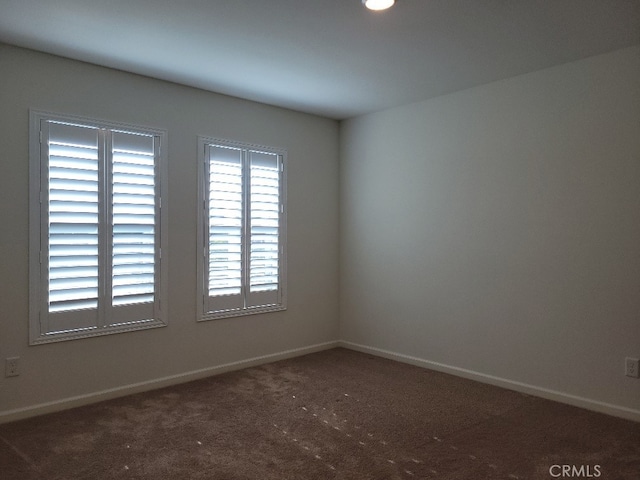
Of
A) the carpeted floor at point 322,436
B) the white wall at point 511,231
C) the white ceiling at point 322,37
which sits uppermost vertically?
the white ceiling at point 322,37

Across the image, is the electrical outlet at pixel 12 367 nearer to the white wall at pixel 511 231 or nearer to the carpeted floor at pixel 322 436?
the carpeted floor at pixel 322 436

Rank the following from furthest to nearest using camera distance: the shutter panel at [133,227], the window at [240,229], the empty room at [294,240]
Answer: the window at [240,229]
the shutter panel at [133,227]
the empty room at [294,240]

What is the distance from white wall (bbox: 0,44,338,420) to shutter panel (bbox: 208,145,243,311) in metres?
0.16

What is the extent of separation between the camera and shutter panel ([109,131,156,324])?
11.7ft

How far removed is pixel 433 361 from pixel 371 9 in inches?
116

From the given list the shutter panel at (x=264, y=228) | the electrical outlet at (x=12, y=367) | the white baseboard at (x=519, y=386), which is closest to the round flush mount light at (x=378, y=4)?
the shutter panel at (x=264, y=228)

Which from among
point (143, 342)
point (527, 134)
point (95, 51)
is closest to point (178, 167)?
point (95, 51)

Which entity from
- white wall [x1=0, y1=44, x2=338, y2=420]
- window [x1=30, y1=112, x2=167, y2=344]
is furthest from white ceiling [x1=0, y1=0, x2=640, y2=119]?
window [x1=30, y1=112, x2=167, y2=344]

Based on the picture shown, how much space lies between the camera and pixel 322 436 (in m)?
2.98

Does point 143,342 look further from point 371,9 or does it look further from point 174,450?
point 371,9

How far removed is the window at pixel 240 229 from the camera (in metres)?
4.14

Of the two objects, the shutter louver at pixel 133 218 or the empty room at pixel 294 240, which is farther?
the shutter louver at pixel 133 218

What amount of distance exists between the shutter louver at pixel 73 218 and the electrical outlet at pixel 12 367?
0.36 metres

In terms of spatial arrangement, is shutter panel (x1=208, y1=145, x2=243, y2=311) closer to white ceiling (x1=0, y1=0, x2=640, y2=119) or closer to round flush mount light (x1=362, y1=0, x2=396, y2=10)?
white ceiling (x1=0, y1=0, x2=640, y2=119)
